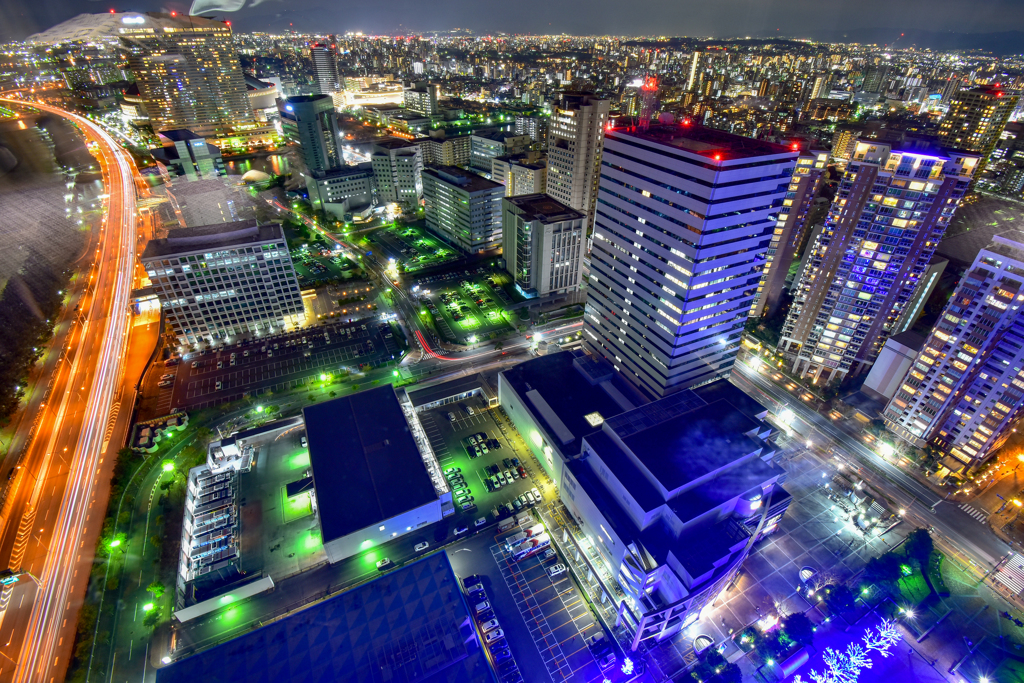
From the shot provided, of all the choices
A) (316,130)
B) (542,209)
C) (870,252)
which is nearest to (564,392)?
(870,252)

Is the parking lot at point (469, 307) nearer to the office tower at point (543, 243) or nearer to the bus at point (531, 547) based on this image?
the office tower at point (543, 243)

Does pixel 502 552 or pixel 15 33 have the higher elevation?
pixel 15 33

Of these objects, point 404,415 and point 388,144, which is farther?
point 388,144

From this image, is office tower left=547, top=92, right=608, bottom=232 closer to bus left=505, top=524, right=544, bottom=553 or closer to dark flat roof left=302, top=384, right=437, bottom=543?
dark flat roof left=302, top=384, right=437, bottom=543

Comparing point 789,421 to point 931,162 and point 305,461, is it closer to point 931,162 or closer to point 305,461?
point 931,162

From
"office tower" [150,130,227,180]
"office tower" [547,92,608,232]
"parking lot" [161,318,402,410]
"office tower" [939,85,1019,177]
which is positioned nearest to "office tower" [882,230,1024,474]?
"office tower" [547,92,608,232]

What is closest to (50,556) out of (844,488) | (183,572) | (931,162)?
(183,572)
